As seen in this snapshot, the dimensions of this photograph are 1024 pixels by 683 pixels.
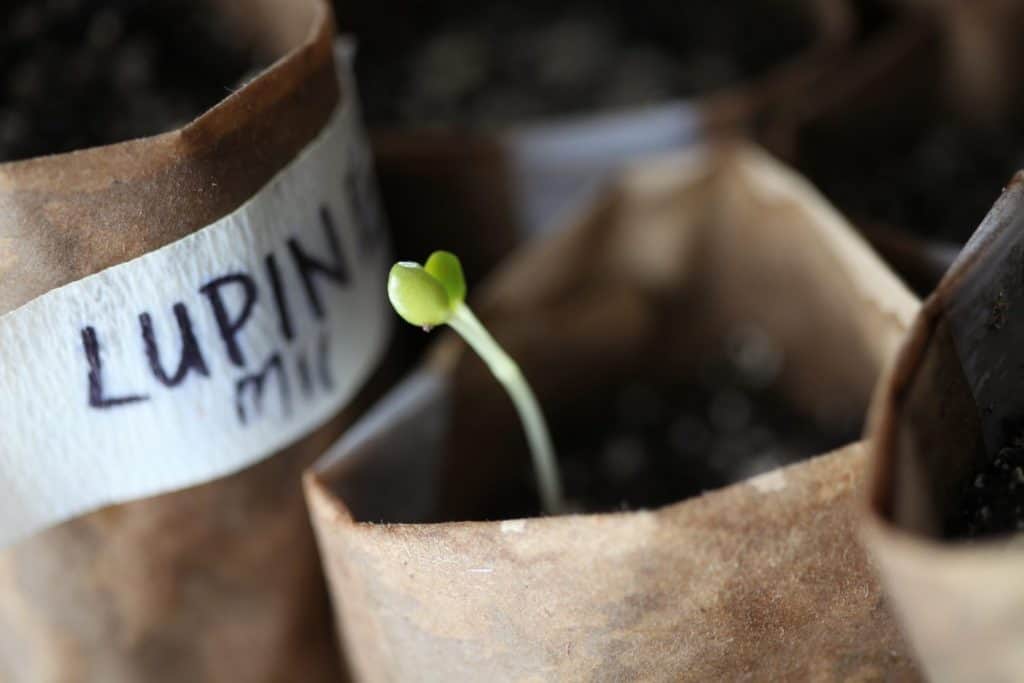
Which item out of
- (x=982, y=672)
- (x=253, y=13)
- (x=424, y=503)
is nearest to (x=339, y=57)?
(x=253, y=13)

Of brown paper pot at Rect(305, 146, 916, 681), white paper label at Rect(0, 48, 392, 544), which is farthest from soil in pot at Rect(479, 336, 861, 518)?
white paper label at Rect(0, 48, 392, 544)

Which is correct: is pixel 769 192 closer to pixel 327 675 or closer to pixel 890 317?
pixel 890 317

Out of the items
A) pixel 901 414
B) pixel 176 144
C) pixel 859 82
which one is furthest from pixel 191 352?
pixel 859 82

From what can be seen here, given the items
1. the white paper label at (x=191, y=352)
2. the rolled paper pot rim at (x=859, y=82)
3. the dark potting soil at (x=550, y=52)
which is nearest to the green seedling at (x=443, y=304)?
the white paper label at (x=191, y=352)

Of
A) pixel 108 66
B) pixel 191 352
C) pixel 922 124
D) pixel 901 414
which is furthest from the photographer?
pixel 922 124

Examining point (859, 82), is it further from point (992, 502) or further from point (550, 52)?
point (992, 502)

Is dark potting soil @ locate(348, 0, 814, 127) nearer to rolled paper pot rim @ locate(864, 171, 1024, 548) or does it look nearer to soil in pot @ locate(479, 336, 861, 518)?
soil in pot @ locate(479, 336, 861, 518)

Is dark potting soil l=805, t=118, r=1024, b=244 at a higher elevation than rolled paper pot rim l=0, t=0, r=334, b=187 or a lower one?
lower
